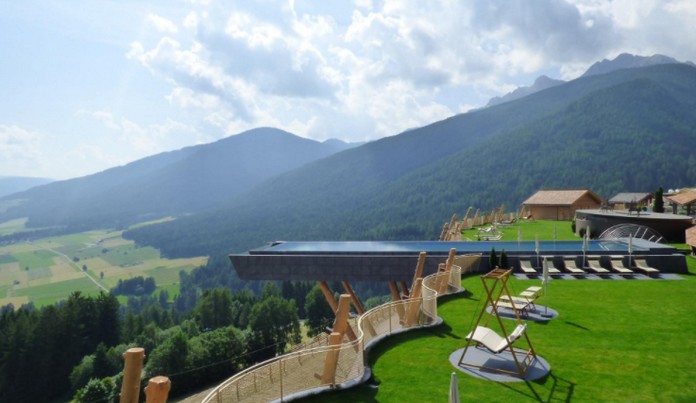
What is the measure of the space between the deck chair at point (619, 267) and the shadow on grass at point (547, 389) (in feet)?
52.3

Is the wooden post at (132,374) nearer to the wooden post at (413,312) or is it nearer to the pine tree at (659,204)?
the wooden post at (413,312)

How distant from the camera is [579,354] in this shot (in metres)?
12.1

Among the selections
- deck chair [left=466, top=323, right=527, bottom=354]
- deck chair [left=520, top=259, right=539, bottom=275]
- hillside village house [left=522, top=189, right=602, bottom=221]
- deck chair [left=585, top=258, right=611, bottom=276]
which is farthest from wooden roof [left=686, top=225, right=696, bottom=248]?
hillside village house [left=522, top=189, right=602, bottom=221]

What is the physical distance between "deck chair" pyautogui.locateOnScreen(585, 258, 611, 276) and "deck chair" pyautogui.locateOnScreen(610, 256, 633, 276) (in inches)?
23.0

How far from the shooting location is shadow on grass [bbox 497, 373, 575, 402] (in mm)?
9547

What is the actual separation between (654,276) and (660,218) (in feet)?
44.6

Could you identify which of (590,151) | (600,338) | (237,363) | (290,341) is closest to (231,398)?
(600,338)

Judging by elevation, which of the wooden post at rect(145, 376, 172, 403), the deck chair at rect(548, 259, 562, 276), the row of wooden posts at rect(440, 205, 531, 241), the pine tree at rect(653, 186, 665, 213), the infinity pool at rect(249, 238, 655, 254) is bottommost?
the deck chair at rect(548, 259, 562, 276)

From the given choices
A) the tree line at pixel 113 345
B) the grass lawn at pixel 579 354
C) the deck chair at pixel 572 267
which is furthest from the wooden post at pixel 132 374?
the tree line at pixel 113 345

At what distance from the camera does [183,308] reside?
16588cm

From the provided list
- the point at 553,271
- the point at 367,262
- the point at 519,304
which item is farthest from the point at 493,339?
the point at 367,262

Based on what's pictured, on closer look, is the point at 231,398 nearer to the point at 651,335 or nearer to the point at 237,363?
the point at 651,335

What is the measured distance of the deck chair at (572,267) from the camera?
23.2 meters

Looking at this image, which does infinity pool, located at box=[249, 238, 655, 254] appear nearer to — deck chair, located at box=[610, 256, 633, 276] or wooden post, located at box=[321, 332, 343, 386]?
deck chair, located at box=[610, 256, 633, 276]
